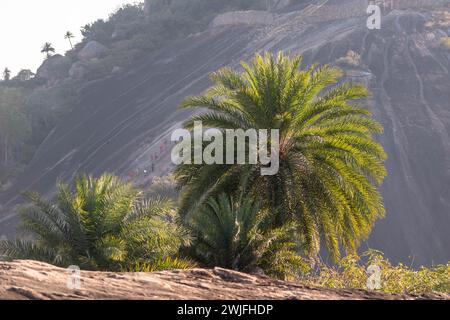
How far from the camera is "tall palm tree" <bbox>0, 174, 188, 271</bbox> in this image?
36.8ft

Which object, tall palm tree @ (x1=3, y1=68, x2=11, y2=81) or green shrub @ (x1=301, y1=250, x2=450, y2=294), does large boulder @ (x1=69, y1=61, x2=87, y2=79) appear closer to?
tall palm tree @ (x1=3, y1=68, x2=11, y2=81)

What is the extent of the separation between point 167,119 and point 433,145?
23703mm

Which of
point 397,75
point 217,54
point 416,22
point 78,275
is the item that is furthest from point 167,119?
point 78,275

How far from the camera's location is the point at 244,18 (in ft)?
235

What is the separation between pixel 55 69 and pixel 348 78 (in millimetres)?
44683

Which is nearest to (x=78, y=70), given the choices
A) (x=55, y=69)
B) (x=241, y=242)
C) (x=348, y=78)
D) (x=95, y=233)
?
(x=55, y=69)

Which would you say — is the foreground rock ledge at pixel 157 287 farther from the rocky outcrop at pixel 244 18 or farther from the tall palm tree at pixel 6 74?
the tall palm tree at pixel 6 74

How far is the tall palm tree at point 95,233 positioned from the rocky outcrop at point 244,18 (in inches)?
2360

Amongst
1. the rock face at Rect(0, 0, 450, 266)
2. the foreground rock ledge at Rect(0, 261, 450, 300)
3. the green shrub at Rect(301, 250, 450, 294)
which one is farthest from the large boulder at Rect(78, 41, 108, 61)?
the foreground rock ledge at Rect(0, 261, 450, 300)

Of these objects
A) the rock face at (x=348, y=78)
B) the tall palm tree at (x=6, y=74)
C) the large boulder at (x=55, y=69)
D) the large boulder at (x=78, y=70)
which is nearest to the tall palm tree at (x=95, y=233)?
the rock face at (x=348, y=78)

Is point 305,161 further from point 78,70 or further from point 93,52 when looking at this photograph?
point 93,52

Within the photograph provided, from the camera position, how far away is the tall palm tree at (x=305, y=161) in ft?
43.0
